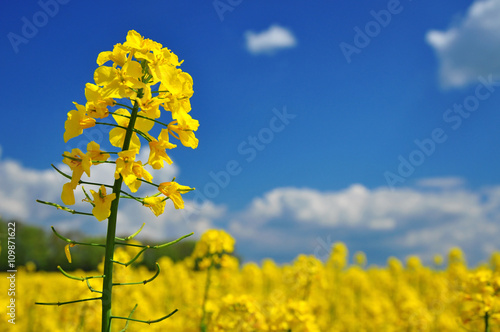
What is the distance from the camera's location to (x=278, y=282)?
14070 mm

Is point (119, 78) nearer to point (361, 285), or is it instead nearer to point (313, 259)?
point (313, 259)

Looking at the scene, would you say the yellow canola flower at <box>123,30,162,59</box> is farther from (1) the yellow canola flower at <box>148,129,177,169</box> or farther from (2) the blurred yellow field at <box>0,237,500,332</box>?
(2) the blurred yellow field at <box>0,237,500,332</box>

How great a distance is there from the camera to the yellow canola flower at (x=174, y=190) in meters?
1.86

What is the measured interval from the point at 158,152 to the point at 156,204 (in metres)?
0.23

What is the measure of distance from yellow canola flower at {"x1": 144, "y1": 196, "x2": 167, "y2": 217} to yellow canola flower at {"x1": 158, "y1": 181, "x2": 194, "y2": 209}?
0.12 feet

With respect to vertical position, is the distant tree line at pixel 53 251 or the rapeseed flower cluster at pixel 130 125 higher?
the distant tree line at pixel 53 251

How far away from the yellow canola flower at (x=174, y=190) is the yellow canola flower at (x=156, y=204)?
0.12 feet

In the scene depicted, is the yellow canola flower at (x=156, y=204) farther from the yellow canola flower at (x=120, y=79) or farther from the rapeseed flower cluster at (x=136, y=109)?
the yellow canola flower at (x=120, y=79)

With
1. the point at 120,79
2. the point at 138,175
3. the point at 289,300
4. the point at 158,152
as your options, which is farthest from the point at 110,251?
the point at 289,300

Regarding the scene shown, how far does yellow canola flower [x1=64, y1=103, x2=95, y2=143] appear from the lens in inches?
71.6

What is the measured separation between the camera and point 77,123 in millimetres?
1828

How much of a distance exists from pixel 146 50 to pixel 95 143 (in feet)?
1.52

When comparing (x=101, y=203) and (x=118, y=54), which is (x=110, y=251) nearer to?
(x=101, y=203)

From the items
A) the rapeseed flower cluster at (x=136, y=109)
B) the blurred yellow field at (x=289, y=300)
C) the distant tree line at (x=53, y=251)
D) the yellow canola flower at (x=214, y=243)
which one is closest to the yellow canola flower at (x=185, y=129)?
the rapeseed flower cluster at (x=136, y=109)
